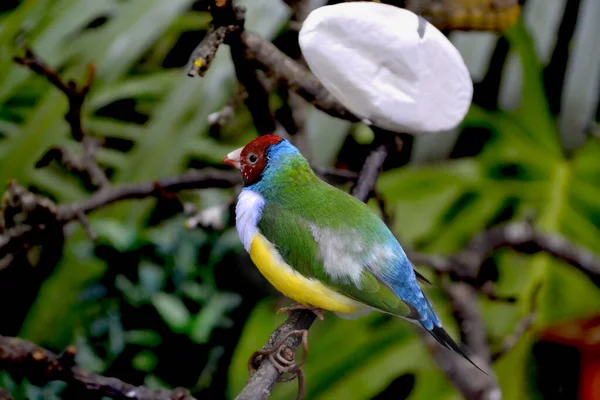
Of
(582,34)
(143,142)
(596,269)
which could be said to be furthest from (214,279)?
(582,34)

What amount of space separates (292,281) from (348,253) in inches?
1.1

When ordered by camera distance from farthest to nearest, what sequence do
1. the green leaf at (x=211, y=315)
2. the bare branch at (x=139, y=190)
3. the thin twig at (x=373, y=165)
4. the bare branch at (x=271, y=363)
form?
1. the green leaf at (x=211, y=315)
2. the bare branch at (x=139, y=190)
3. the thin twig at (x=373, y=165)
4. the bare branch at (x=271, y=363)

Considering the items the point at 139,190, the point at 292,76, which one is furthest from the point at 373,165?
the point at 139,190

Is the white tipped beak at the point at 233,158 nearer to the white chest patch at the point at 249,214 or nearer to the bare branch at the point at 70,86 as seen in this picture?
the white chest patch at the point at 249,214

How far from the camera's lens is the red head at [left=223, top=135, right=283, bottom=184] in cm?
32

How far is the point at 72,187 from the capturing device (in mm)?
926

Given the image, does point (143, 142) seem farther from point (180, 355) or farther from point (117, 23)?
point (180, 355)

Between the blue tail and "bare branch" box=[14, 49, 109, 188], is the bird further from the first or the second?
"bare branch" box=[14, 49, 109, 188]

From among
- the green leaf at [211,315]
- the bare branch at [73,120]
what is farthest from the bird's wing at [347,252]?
the green leaf at [211,315]

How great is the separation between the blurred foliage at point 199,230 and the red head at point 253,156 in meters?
0.28

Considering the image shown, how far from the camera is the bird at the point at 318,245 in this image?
312 mm

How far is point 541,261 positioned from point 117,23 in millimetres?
607

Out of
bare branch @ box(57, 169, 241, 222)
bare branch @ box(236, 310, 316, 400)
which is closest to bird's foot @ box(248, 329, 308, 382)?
bare branch @ box(236, 310, 316, 400)

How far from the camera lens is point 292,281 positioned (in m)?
0.31
